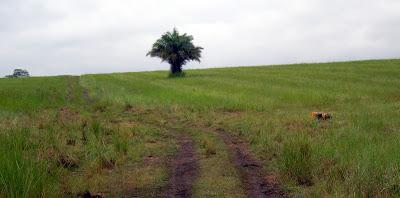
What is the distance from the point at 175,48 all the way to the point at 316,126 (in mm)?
33989

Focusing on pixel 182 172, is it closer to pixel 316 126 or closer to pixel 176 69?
pixel 316 126

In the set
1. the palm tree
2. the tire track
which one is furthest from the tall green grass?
the palm tree

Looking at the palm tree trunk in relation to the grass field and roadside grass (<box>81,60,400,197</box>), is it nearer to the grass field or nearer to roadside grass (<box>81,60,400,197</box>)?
roadside grass (<box>81,60,400,197</box>)

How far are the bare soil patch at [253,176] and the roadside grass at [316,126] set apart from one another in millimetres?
223

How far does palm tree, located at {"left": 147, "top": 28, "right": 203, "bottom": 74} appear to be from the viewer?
4866cm

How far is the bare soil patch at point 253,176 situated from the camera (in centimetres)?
867

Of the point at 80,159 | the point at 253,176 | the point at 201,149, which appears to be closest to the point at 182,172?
the point at 253,176

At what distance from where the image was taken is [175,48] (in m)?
48.9

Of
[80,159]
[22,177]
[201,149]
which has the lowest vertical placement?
[201,149]

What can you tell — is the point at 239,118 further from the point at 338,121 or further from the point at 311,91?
the point at 311,91

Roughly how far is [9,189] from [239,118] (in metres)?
12.9

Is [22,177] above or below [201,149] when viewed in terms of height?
above

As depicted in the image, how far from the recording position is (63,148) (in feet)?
39.0

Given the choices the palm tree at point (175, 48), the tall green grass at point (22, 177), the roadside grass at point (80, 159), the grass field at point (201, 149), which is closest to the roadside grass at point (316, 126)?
the grass field at point (201, 149)
